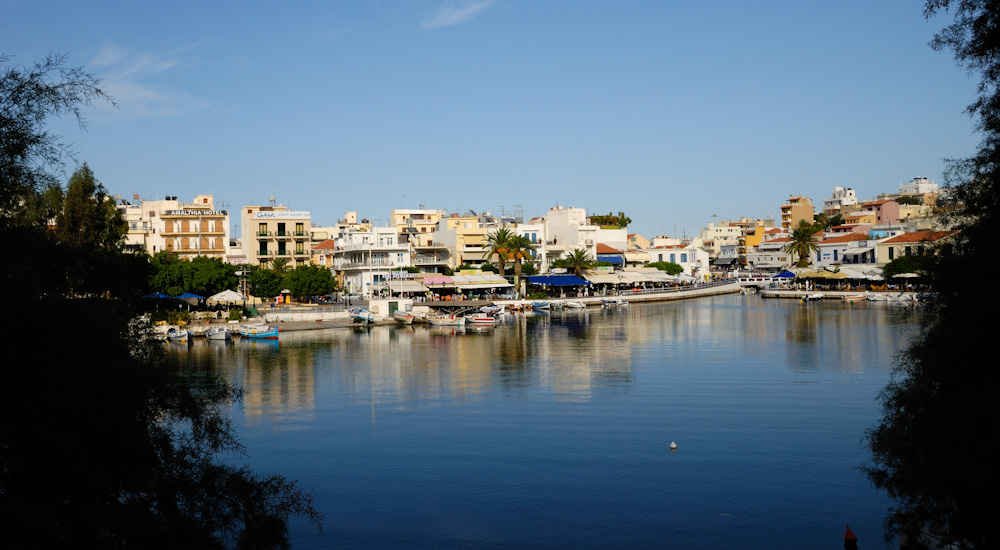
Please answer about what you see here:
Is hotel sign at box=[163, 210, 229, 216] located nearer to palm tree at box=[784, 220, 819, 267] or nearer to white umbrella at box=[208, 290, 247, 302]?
Result: white umbrella at box=[208, 290, 247, 302]

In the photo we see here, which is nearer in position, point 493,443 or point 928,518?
point 928,518

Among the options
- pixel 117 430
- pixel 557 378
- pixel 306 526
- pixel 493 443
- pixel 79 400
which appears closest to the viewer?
pixel 79 400

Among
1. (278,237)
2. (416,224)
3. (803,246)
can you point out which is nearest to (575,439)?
(278,237)

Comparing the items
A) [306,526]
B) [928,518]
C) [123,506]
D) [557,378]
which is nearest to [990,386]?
[928,518]

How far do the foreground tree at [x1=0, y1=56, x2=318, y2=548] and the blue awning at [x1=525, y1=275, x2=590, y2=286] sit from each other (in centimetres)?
7090

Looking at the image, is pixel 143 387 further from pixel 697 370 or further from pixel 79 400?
pixel 697 370

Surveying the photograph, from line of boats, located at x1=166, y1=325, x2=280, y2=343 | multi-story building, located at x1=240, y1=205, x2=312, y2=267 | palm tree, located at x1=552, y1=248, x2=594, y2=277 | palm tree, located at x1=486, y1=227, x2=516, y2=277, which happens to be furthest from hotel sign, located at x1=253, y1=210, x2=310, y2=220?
line of boats, located at x1=166, y1=325, x2=280, y2=343

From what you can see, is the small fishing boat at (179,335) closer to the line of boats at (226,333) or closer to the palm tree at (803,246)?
the line of boats at (226,333)

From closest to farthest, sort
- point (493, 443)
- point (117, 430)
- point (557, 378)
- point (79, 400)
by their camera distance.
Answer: point (79, 400) → point (117, 430) → point (493, 443) → point (557, 378)

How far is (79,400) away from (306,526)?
8532 millimetres

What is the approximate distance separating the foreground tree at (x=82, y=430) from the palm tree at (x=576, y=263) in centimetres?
7503

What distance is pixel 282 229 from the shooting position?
261 ft

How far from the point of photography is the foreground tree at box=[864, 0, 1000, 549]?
1016 cm

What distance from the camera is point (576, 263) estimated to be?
3415 inches
